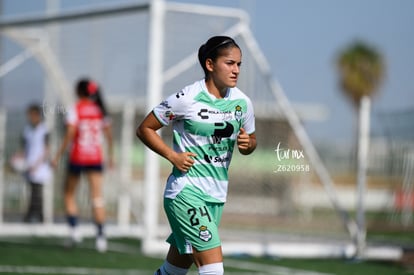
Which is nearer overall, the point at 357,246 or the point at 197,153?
the point at 197,153

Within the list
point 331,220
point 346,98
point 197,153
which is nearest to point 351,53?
point 346,98

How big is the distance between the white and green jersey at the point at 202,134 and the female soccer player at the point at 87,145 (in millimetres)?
6936

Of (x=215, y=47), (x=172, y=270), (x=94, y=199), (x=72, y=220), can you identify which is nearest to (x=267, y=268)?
(x=94, y=199)

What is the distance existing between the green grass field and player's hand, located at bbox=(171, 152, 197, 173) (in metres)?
4.15

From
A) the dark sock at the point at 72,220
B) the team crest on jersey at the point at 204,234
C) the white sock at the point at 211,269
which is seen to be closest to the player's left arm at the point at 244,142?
the team crest on jersey at the point at 204,234

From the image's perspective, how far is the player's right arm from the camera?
721cm

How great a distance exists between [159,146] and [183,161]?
0.23 m

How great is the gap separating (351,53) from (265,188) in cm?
5216

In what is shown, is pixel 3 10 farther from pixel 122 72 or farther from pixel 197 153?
pixel 197 153

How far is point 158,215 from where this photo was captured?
14.8m

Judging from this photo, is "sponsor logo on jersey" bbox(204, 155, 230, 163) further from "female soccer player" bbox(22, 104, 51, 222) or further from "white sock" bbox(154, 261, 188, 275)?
"female soccer player" bbox(22, 104, 51, 222)

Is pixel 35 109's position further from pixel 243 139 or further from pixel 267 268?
pixel 243 139

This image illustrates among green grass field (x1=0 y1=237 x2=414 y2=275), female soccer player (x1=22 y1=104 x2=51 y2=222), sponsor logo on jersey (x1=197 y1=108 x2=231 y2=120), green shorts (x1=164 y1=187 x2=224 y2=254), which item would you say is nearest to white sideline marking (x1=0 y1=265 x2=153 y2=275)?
green grass field (x1=0 y1=237 x2=414 y2=275)

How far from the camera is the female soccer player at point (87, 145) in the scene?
14234 millimetres
